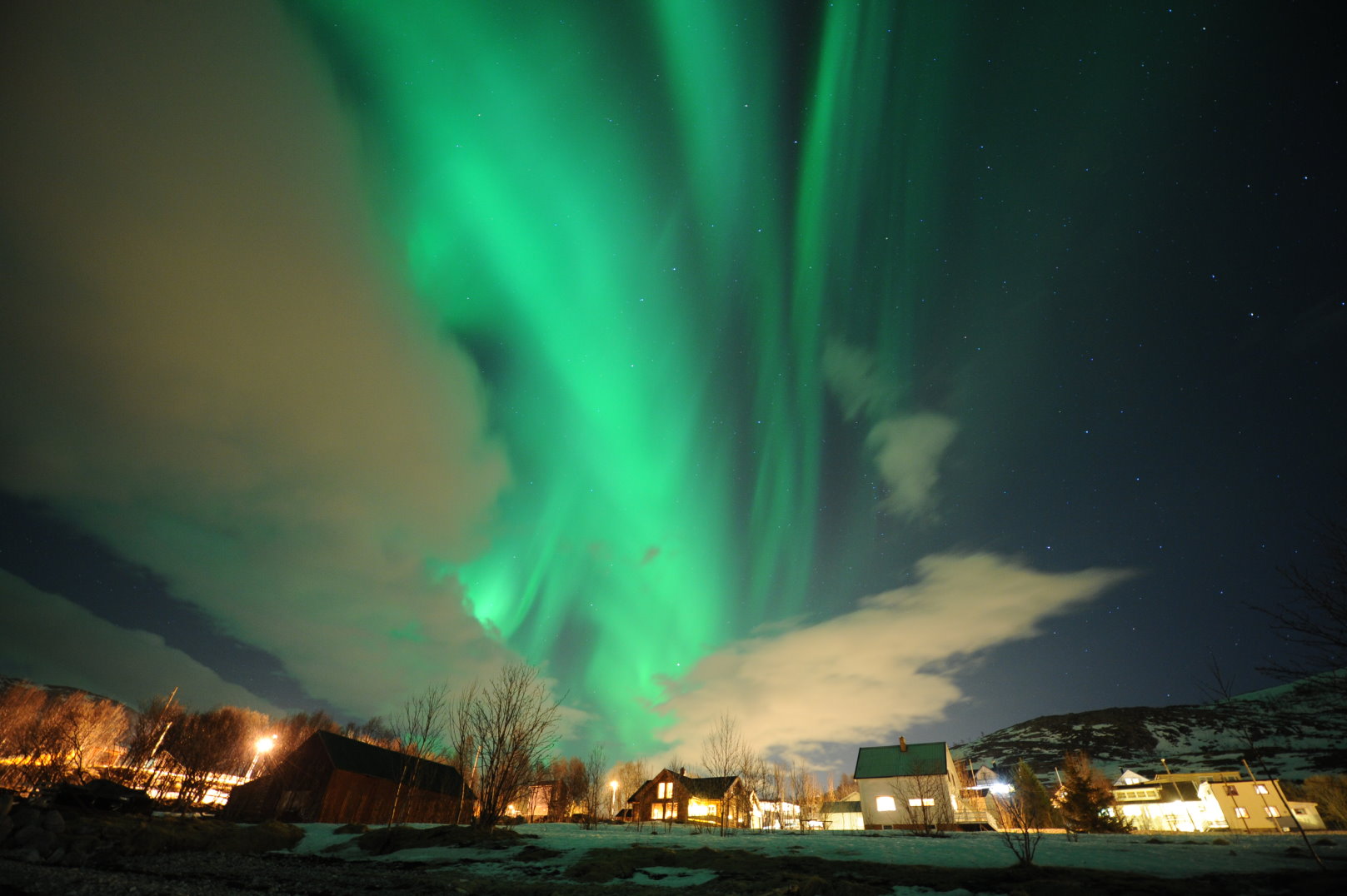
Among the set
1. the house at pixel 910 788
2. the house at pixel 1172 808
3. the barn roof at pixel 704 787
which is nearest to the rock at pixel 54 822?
the house at pixel 910 788

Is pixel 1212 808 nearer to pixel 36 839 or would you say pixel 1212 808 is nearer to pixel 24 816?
pixel 36 839

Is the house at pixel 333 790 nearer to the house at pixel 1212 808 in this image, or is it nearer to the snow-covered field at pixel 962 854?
the snow-covered field at pixel 962 854

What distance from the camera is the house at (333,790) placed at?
4734 centimetres

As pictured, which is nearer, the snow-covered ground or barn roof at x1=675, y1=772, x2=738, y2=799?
the snow-covered ground

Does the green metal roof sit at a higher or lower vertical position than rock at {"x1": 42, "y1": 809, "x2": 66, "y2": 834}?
higher

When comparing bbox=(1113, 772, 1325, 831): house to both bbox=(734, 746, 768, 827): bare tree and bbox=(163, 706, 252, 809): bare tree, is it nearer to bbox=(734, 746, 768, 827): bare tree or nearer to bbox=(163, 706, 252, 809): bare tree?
bbox=(734, 746, 768, 827): bare tree

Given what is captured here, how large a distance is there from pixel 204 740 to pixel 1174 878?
7376 centimetres

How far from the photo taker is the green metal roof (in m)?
56.1

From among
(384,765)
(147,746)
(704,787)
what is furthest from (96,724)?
(704,787)

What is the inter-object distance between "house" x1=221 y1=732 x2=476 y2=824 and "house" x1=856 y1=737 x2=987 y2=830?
140 feet

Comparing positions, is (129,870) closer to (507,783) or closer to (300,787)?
(507,783)

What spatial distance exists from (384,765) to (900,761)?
191 feet

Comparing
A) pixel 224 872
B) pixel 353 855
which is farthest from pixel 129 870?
pixel 353 855

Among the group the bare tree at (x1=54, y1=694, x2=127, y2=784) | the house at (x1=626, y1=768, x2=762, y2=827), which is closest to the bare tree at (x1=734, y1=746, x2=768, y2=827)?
the house at (x1=626, y1=768, x2=762, y2=827)
